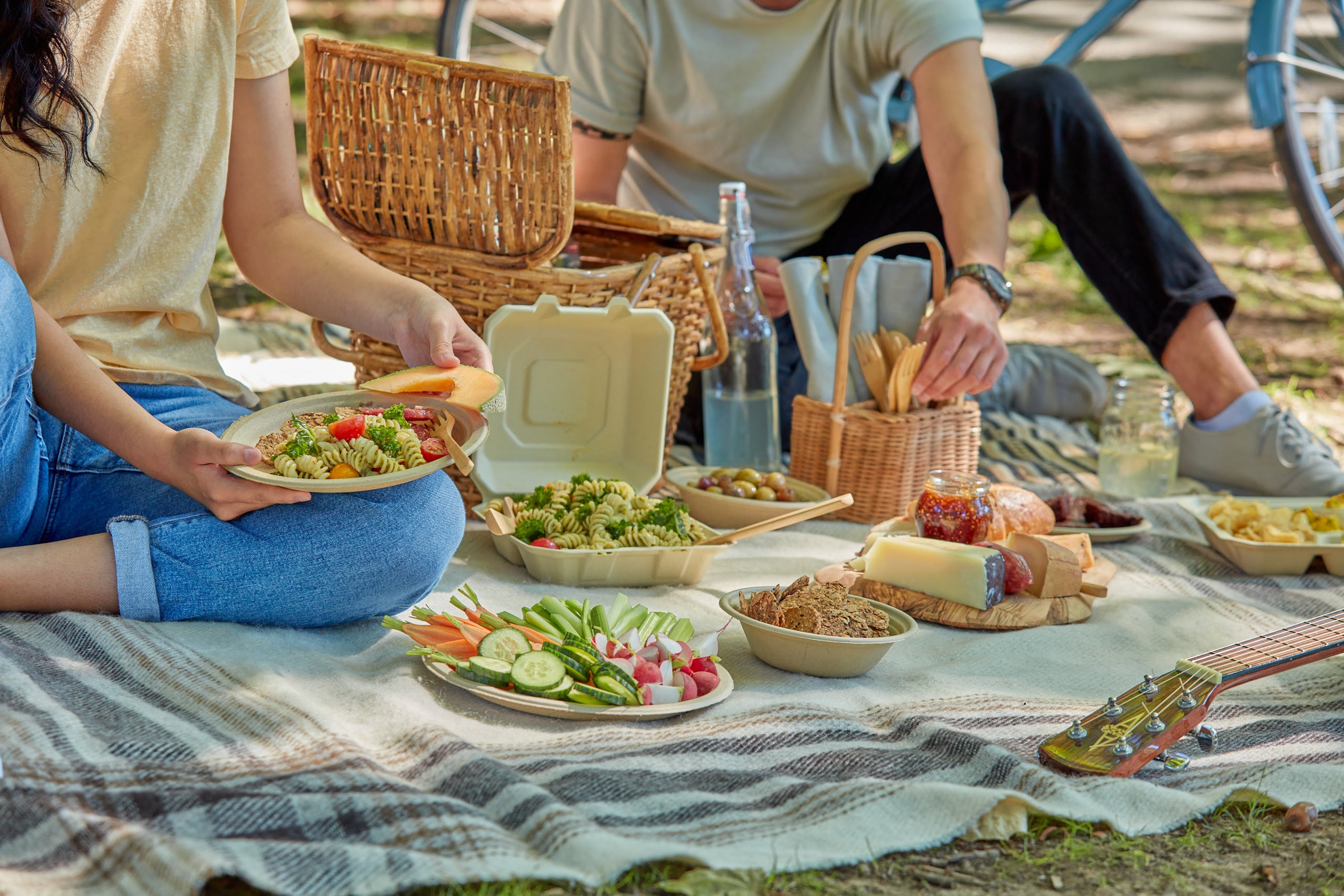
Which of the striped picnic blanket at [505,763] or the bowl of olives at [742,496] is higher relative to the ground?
the striped picnic blanket at [505,763]

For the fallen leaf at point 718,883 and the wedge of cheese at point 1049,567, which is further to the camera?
the wedge of cheese at point 1049,567

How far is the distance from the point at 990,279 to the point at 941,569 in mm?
865

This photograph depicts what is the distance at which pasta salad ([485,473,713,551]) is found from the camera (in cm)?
221

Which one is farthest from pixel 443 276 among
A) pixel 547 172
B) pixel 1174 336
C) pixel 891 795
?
pixel 1174 336

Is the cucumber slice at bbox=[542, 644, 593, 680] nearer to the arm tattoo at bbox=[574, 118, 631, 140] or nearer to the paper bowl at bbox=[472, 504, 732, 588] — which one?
the paper bowl at bbox=[472, 504, 732, 588]

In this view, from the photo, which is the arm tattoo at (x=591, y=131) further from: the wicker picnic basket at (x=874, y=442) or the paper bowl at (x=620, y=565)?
the paper bowl at (x=620, y=565)

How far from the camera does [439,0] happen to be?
945 cm

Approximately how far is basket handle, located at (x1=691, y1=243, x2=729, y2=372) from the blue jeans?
3.10ft

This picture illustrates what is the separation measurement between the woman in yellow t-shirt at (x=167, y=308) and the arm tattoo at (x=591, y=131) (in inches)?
39.8

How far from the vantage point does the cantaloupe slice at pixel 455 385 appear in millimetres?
1861

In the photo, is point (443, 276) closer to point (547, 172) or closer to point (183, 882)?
point (547, 172)

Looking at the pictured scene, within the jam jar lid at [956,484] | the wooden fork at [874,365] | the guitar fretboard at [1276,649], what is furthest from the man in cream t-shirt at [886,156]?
the guitar fretboard at [1276,649]

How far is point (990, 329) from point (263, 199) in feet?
4.79

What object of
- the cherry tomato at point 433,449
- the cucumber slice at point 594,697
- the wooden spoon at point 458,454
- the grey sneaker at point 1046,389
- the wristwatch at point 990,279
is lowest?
the grey sneaker at point 1046,389
